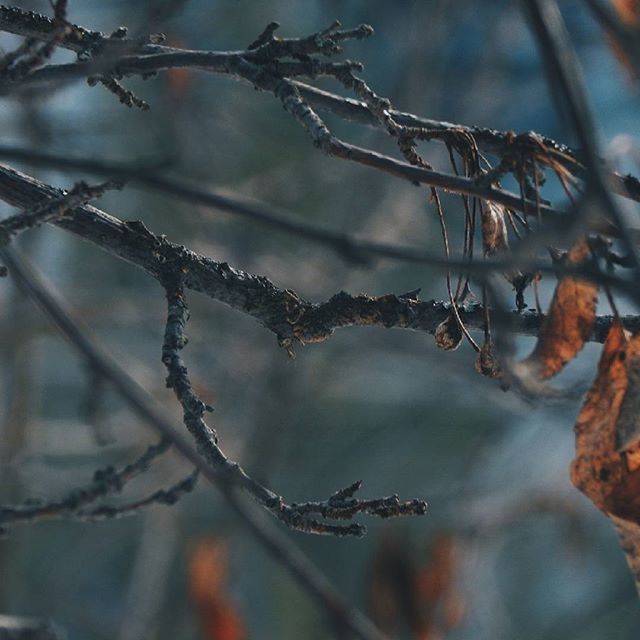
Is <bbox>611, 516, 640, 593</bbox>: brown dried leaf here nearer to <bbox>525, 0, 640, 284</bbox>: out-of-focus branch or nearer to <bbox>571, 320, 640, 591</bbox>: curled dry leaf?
<bbox>571, 320, 640, 591</bbox>: curled dry leaf

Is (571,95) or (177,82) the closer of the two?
(571,95)

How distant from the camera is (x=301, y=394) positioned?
417 cm

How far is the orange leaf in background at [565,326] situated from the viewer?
3.20 ft

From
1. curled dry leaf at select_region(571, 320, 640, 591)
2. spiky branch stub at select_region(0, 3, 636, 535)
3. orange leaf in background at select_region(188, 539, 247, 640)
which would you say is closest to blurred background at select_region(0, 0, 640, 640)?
orange leaf in background at select_region(188, 539, 247, 640)

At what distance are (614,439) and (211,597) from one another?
1.91 meters

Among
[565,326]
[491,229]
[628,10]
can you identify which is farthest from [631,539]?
[628,10]

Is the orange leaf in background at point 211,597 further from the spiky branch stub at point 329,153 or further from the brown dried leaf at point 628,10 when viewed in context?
the brown dried leaf at point 628,10

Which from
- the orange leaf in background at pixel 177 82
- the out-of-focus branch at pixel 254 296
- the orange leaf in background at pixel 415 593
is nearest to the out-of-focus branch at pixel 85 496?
the out-of-focus branch at pixel 254 296

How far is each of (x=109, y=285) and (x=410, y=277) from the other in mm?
2100

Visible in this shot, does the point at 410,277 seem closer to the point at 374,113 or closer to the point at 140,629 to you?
the point at 140,629

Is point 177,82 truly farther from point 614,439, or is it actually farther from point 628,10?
point 614,439

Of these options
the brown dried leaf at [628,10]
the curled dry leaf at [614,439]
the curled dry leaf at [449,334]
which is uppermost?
the brown dried leaf at [628,10]

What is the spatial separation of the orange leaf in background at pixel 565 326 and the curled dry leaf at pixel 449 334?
0.09 meters

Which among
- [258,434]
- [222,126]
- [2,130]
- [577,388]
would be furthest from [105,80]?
[222,126]
